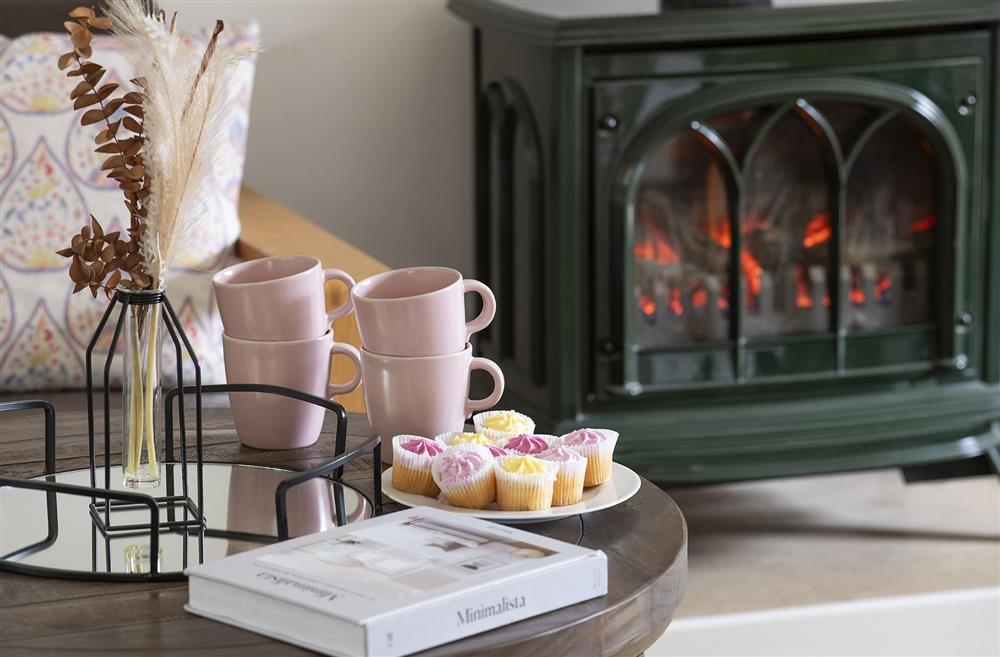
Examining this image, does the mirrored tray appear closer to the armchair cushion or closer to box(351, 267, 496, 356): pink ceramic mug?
box(351, 267, 496, 356): pink ceramic mug

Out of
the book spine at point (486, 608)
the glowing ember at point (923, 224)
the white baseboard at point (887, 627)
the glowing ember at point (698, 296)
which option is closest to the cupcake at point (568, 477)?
the book spine at point (486, 608)

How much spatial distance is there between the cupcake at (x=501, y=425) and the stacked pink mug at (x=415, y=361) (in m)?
0.03

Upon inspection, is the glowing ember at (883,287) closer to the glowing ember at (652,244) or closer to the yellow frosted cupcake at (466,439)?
the glowing ember at (652,244)

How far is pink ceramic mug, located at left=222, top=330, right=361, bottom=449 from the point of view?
3.56ft

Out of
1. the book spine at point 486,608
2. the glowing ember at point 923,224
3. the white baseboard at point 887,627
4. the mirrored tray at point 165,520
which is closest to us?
the book spine at point 486,608

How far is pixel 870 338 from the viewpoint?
229 cm

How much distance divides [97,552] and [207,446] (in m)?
0.27

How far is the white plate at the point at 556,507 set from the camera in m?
0.88

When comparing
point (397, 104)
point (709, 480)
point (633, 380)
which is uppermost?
point (397, 104)

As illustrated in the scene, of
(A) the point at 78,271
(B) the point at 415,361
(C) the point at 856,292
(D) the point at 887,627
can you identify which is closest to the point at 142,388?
(A) the point at 78,271

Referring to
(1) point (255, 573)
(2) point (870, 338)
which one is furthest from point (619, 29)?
(1) point (255, 573)

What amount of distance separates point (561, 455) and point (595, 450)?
4 cm

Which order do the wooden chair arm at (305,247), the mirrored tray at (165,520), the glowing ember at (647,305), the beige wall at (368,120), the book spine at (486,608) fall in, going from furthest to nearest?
the beige wall at (368,120) < the glowing ember at (647,305) < the wooden chair arm at (305,247) < the mirrored tray at (165,520) < the book spine at (486,608)

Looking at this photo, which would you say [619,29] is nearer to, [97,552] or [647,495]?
[647,495]
